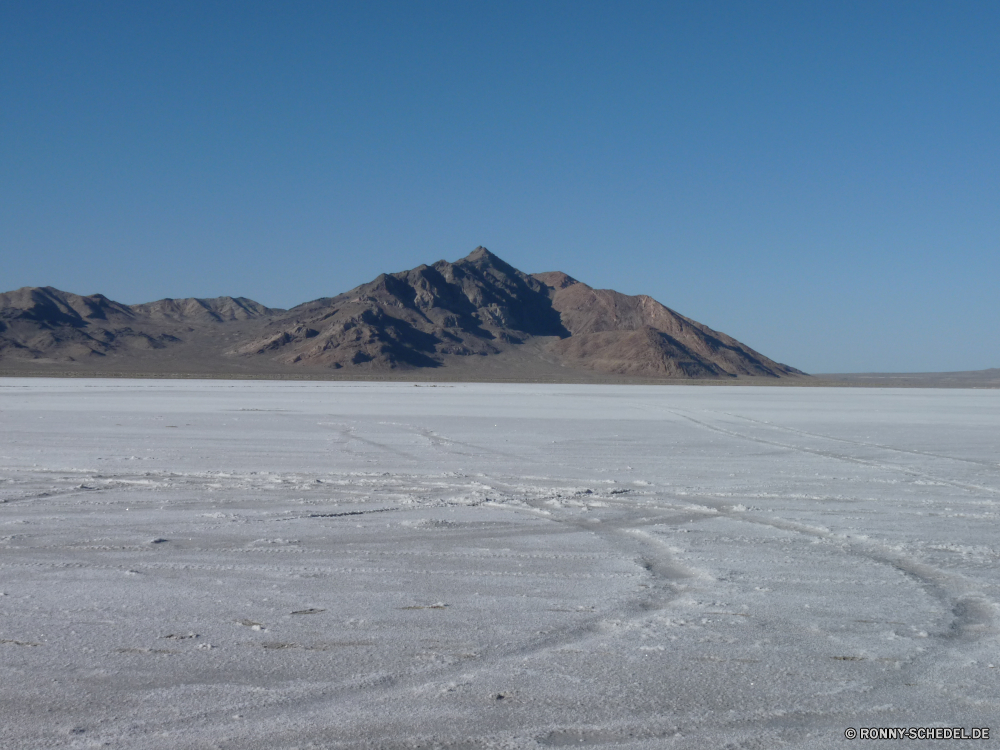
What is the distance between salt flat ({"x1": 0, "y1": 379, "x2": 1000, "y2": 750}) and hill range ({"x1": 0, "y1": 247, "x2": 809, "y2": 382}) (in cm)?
8030

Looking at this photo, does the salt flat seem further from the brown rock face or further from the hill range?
the brown rock face

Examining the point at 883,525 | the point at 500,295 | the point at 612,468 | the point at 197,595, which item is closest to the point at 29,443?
the point at 612,468

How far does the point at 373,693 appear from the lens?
392cm

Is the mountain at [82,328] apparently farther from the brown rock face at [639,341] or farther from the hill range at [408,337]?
the brown rock face at [639,341]

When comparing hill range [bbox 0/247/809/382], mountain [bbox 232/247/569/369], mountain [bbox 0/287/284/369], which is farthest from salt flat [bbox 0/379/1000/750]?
mountain [bbox 0/287/284/369]

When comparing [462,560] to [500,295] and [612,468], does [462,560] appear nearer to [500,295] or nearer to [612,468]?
[612,468]

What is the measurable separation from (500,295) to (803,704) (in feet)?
513

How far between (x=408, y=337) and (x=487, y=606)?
120120mm

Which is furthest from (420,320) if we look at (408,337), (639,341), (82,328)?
(82,328)

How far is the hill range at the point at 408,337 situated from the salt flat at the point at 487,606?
8030cm

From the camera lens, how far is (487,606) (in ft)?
17.2

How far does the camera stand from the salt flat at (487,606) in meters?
3.72

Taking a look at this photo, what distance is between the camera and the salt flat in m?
3.72

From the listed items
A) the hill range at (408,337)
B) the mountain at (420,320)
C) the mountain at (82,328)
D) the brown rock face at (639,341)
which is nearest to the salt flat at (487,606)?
the hill range at (408,337)
